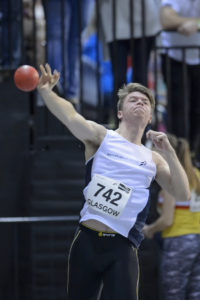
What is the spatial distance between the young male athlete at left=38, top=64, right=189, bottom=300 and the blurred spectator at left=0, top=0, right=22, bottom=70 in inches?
102

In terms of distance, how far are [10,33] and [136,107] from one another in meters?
2.79

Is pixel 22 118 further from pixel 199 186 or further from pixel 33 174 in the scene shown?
pixel 199 186

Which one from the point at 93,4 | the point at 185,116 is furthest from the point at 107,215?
the point at 93,4

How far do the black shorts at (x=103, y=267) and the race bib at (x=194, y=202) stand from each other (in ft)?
4.72

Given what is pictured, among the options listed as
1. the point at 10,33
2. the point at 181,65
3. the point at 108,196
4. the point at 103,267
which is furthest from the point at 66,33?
the point at 103,267

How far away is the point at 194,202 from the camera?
19.9ft

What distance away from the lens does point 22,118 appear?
712cm

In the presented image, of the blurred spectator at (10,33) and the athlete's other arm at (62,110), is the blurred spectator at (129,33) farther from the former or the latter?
the athlete's other arm at (62,110)

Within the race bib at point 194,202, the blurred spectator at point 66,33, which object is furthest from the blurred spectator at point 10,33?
the race bib at point 194,202

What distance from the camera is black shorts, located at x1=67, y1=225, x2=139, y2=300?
4668 mm

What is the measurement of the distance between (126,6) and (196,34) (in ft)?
2.55

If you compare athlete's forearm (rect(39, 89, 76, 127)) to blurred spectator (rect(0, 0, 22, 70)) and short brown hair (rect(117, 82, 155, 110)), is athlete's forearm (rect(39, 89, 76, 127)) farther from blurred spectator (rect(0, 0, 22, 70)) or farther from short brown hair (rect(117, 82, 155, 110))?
blurred spectator (rect(0, 0, 22, 70))

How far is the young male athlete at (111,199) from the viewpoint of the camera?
15.3 feet

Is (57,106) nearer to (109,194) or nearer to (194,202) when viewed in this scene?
(109,194)
